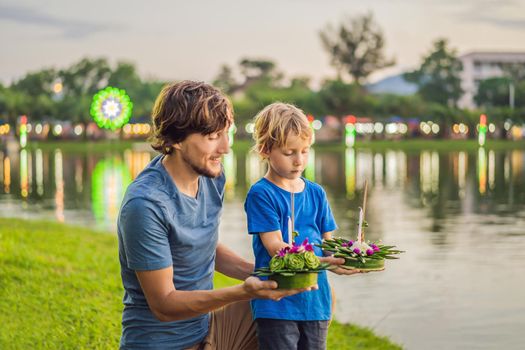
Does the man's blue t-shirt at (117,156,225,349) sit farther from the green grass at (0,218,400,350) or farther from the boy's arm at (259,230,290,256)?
the green grass at (0,218,400,350)

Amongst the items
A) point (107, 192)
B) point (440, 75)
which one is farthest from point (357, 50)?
point (107, 192)

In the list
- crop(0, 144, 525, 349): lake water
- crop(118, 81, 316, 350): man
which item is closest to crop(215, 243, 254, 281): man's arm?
crop(118, 81, 316, 350): man

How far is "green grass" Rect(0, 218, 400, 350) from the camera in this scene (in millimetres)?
5602

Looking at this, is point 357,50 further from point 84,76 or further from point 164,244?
point 164,244

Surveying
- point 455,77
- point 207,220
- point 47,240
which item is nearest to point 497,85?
point 455,77

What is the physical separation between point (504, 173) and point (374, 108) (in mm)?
49851

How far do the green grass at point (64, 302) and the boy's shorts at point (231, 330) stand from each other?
2188mm

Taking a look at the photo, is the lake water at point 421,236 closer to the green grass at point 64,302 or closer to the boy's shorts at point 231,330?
the green grass at point 64,302

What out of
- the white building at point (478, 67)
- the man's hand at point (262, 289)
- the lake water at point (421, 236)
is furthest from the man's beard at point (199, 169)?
the white building at point (478, 67)

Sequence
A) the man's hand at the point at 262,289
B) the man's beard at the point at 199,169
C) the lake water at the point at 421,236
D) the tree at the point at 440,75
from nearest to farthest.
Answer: the man's hand at the point at 262,289
the man's beard at the point at 199,169
the lake water at the point at 421,236
the tree at the point at 440,75

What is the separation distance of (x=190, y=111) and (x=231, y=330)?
90 cm

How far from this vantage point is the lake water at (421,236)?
691cm

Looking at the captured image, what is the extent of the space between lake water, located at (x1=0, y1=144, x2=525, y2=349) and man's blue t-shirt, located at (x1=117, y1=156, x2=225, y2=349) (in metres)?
2.32

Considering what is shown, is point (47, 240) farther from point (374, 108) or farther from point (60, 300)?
point (374, 108)
